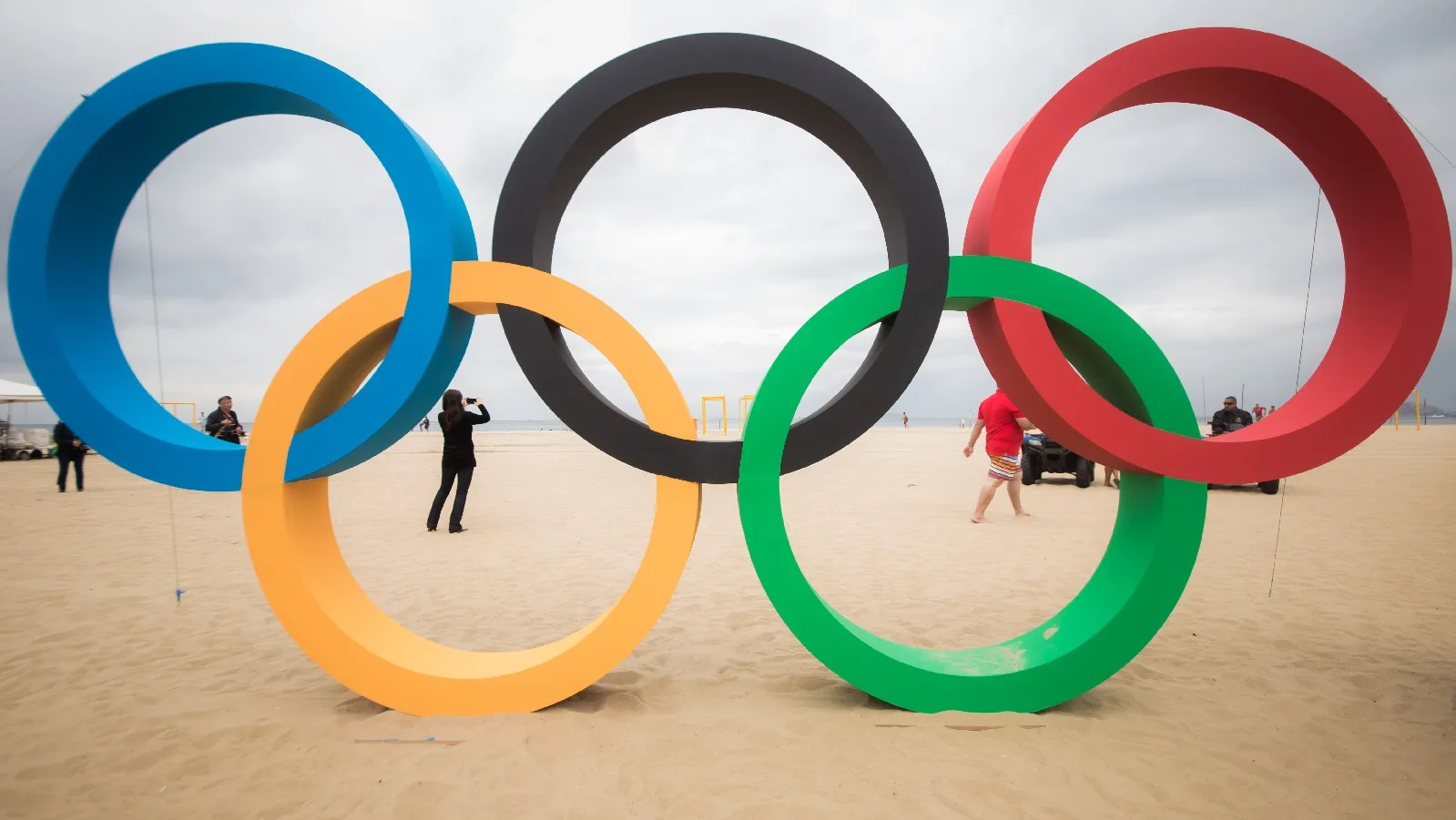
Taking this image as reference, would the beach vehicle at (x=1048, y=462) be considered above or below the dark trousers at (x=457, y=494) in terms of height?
above

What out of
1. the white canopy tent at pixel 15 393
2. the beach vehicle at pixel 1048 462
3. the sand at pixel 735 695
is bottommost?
the sand at pixel 735 695

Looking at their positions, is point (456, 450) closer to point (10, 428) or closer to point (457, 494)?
point (457, 494)

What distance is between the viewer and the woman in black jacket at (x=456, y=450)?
30.5 ft

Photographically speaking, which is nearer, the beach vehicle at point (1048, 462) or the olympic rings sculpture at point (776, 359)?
the olympic rings sculpture at point (776, 359)

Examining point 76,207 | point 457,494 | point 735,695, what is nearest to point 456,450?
point 457,494

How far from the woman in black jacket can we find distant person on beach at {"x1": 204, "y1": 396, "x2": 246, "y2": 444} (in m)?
2.97

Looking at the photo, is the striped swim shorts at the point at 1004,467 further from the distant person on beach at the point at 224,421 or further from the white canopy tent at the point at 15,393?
the white canopy tent at the point at 15,393

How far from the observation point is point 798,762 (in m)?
3.32

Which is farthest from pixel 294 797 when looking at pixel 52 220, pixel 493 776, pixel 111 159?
pixel 111 159

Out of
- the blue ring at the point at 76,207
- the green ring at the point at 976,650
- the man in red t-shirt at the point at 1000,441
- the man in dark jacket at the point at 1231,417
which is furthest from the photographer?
the man in dark jacket at the point at 1231,417

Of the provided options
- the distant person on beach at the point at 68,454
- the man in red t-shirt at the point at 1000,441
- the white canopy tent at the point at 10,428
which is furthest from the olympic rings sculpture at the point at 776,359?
the white canopy tent at the point at 10,428

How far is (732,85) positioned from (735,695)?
3678 millimetres

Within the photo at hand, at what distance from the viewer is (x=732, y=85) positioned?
4156 mm

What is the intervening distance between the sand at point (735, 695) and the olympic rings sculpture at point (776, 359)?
37cm
